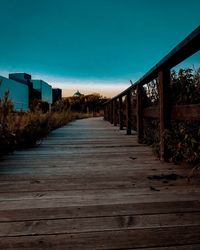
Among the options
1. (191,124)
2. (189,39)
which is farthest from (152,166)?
(189,39)

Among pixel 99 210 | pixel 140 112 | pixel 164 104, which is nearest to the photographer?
pixel 99 210

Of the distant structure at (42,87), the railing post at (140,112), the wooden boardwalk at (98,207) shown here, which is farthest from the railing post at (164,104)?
the distant structure at (42,87)

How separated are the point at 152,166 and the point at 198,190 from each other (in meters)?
0.83

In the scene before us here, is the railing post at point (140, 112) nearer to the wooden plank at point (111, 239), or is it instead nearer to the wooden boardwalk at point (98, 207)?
the wooden boardwalk at point (98, 207)

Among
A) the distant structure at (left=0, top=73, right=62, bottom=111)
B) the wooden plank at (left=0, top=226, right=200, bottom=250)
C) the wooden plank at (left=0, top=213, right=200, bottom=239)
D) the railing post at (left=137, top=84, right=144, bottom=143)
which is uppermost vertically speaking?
the distant structure at (left=0, top=73, right=62, bottom=111)

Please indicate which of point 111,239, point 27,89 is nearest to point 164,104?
point 111,239

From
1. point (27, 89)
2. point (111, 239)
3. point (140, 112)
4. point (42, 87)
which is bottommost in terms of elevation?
point (111, 239)

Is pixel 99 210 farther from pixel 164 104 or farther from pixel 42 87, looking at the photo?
pixel 42 87

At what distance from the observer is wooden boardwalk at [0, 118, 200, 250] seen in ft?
3.85

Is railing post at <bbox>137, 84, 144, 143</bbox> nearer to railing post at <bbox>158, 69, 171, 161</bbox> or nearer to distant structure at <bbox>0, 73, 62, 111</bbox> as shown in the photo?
railing post at <bbox>158, 69, 171, 161</bbox>

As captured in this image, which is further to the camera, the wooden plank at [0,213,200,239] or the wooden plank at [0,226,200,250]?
the wooden plank at [0,213,200,239]

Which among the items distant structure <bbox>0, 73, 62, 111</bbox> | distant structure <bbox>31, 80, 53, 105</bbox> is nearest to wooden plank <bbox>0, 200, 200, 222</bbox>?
distant structure <bbox>0, 73, 62, 111</bbox>

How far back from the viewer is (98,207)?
1543 millimetres

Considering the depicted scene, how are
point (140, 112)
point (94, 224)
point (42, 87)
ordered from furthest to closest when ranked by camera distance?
1. point (42, 87)
2. point (140, 112)
3. point (94, 224)
